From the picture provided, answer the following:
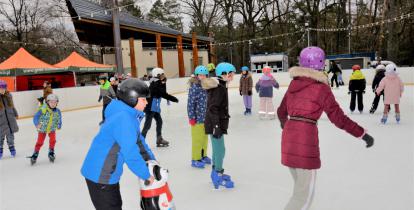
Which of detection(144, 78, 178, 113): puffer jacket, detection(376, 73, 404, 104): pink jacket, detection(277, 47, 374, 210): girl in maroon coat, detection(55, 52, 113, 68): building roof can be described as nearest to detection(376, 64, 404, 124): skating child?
detection(376, 73, 404, 104): pink jacket

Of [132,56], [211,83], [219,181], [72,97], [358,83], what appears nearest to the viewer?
[211,83]

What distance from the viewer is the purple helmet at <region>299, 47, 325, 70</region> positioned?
2.29 metres

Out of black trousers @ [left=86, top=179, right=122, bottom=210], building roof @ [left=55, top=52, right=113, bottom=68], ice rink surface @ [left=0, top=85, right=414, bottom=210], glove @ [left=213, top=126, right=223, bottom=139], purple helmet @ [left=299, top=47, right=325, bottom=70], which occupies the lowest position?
ice rink surface @ [left=0, top=85, right=414, bottom=210]

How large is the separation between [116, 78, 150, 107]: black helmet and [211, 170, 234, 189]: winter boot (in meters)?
1.79

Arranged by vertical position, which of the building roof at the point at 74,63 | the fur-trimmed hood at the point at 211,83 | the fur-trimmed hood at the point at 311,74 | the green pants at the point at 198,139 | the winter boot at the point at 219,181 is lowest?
the winter boot at the point at 219,181

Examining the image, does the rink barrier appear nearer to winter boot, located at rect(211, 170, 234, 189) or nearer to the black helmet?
winter boot, located at rect(211, 170, 234, 189)

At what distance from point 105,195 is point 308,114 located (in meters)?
1.32

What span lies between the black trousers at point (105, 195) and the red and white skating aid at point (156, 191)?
0.17 metres

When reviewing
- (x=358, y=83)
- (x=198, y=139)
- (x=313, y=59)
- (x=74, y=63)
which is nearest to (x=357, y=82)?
(x=358, y=83)

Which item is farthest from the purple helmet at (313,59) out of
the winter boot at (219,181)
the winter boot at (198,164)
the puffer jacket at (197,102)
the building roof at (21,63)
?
the building roof at (21,63)

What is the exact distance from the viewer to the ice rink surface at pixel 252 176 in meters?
3.14

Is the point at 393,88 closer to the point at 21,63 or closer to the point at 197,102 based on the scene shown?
the point at 197,102

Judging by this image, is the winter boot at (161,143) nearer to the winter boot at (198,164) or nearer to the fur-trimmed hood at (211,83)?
the winter boot at (198,164)

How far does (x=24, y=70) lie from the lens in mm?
14891
